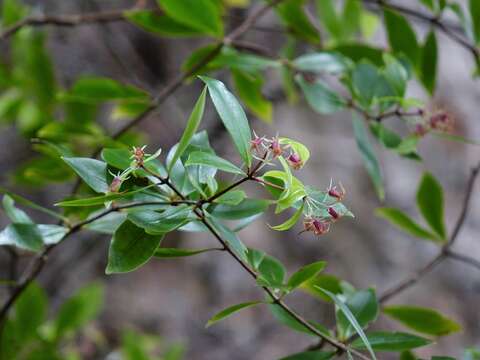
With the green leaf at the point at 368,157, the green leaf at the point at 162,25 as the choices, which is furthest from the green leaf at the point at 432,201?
the green leaf at the point at 162,25

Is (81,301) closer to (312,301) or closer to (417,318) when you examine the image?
(417,318)

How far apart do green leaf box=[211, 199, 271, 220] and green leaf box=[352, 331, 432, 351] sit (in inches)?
5.0

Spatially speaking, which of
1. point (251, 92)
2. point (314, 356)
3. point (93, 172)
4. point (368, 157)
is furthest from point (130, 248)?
point (251, 92)

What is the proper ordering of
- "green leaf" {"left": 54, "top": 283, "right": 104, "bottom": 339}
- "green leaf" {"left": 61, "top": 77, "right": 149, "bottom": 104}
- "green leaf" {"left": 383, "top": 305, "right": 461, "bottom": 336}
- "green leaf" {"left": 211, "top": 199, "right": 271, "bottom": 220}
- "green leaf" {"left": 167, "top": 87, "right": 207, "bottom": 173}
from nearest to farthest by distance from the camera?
Answer: "green leaf" {"left": 167, "top": 87, "right": 207, "bottom": 173}, "green leaf" {"left": 211, "top": 199, "right": 271, "bottom": 220}, "green leaf" {"left": 383, "top": 305, "right": 461, "bottom": 336}, "green leaf" {"left": 61, "top": 77, "right": 149, "bottom": 104}, "green leaf" {"left": 54, "top": 283, "right": 104, "bottom": 339}

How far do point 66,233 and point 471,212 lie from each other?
1.36 meters

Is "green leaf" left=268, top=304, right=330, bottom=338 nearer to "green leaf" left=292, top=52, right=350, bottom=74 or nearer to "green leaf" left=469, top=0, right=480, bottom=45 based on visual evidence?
"green leaf" left=292, top=52, right=350, bottom=74

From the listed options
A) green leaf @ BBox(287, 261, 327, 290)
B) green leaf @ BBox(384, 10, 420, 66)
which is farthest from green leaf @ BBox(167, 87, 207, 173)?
green leaf @ BBox(384, 10, 420, 66)

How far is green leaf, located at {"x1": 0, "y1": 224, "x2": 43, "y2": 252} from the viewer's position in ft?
1.59

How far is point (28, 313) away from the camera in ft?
2.45

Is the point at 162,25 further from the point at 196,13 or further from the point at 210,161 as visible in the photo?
the point at 210,161

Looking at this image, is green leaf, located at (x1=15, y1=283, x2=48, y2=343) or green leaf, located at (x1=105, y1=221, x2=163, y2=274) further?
green leaf, located at (x1=15, y1=283, x2=48, y2=343)

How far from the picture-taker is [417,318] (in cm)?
61

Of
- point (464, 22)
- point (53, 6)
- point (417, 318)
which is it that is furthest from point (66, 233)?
point (53, 6)

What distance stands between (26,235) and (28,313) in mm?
291
